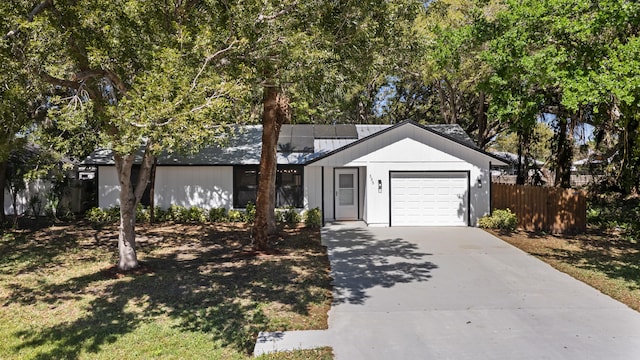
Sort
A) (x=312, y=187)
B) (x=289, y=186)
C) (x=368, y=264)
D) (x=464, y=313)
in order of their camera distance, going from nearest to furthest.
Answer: (x=464, y=313) → (x=368, y=264) → (x=312, y=187) → (x=289, y=186)

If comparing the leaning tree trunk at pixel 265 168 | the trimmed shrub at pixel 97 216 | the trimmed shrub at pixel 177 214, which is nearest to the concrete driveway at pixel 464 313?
the leaning tree trunk at pixel 265 168

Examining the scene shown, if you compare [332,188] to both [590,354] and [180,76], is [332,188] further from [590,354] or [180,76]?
[590,354]

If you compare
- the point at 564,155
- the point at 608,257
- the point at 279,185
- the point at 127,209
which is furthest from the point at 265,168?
the point at 564,155

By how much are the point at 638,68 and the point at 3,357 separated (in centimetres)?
1216

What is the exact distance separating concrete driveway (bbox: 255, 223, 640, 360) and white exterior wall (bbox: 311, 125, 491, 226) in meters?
4.72

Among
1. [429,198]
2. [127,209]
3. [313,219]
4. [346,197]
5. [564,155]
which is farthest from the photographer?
[564,155]

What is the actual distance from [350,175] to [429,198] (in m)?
3.25

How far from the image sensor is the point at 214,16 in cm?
884

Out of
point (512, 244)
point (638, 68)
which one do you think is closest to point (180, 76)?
point (638, 68)

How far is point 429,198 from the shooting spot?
661 inches

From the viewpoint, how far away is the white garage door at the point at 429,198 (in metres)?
16.7

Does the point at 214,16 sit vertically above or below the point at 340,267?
above

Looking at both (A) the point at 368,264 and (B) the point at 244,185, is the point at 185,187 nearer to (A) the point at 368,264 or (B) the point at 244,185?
(B) the point at 244,185

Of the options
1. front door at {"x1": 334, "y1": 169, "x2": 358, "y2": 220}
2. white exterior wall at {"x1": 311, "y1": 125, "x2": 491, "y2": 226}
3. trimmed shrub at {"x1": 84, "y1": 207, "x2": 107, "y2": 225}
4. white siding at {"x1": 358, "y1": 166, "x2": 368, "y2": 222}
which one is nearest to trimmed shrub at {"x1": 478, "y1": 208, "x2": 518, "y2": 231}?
white exterior wall at {"x1": 311, "y1": 125, "x2": 491, "y2": 226}
